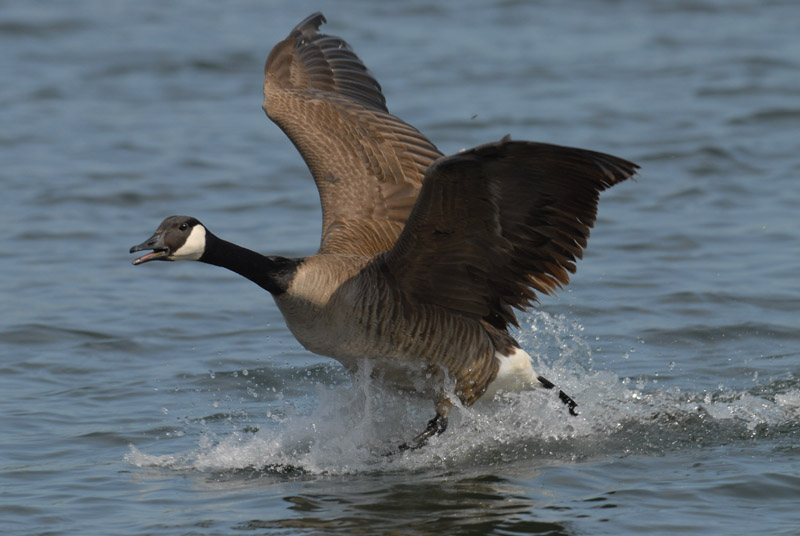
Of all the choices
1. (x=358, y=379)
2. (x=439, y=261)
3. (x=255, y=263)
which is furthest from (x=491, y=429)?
(x=255, y=263)

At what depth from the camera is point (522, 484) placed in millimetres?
6531

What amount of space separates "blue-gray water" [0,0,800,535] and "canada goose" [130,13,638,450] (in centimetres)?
38

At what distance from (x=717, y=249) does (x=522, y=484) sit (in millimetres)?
5440

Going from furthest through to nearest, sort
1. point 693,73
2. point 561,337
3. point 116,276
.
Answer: point 693,73
point 116,276
point 561,337

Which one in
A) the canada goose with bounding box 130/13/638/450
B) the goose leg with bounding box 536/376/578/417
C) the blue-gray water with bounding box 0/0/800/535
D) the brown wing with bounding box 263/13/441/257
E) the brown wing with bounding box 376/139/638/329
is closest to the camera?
the brown wing with bounding box 376/139/638/329

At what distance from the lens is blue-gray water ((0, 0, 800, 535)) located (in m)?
6.48

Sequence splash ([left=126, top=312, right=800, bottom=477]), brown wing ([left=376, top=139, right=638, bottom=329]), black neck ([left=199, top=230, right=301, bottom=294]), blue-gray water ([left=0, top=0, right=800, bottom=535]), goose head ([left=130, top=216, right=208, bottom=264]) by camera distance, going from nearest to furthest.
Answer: brown wing ([left=376, top=139, right=638, bottom=329])
blue-gray water ([left=0, top=0, right=800, bottom=535])
goose head ([left=130, top=216, right=208, bottom=264])
black neck ([left=199, top=230, right=301, bottom=294])
splash ([left=126, top=312, right=800, bottom=477])

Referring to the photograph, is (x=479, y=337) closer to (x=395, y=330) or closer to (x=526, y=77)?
(x=395, y=330)

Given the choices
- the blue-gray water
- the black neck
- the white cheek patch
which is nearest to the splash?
the blue-gray water

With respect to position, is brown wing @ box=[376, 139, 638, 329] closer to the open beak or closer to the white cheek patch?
the white cheek patch

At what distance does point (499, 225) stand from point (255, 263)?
1.38 meters

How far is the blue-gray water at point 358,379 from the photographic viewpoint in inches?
255

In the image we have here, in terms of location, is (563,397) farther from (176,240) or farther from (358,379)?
(176,240)

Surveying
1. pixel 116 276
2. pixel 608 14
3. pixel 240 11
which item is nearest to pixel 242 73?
pixel 240 11
